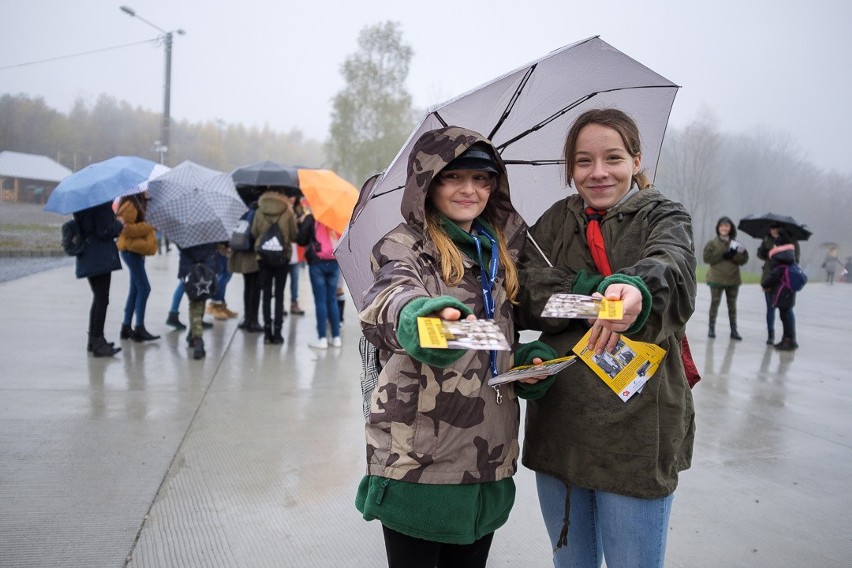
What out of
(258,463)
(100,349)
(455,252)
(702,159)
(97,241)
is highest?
(702,159)

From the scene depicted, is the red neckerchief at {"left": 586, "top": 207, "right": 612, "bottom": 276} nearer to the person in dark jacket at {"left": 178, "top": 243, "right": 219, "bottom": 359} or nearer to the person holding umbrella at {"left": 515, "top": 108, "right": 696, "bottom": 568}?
the person holding umbrella at {"left": 515, "top": 108, "right": 696, "bottom": 568}

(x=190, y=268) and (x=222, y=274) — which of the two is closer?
(x=190, y=268)

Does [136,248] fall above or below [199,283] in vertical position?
above

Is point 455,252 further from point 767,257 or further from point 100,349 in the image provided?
point 767,257

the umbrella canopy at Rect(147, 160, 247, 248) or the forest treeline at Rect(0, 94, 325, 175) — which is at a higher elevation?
the forest treeline at Rect(0, 94, 325, 175)

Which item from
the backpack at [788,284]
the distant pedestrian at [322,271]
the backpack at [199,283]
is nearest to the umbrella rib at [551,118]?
the distant pedestrian at [322,271]

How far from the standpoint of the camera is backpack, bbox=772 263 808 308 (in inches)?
321

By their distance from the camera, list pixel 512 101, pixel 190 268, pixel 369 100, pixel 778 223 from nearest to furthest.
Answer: pixel 512 101 → pixel 190 268 → pixel 778 223 → pixel 369 100

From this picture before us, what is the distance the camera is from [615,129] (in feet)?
6.22

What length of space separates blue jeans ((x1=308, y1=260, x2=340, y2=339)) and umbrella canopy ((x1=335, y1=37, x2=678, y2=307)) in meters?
4.65

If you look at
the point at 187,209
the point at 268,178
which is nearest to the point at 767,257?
the point at 268,178

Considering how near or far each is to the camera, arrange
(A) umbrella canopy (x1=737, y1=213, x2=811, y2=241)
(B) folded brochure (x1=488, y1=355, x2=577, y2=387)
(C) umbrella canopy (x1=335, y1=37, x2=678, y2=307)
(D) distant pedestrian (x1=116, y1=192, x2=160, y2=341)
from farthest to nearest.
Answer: (A) umbrella canopy (x1=737, y1=213, x2=811, y2=241) < (D) distant pedestrian (x1=116, y1=192, x2=160, y2=341) < (C) umbrella canopy (x1=335, y1=37, x2=678, y2=307) < (B) folded brochure (x1=488, y1=355, x2=577, y2=387)

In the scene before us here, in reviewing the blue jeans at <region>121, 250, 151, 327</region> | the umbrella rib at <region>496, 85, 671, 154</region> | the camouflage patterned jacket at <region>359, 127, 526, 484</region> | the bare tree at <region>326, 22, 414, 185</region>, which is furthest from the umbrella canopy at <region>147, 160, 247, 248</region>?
the bare tree at <region>326, 22, 414, 185</region>

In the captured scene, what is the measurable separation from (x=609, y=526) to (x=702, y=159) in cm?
1997
